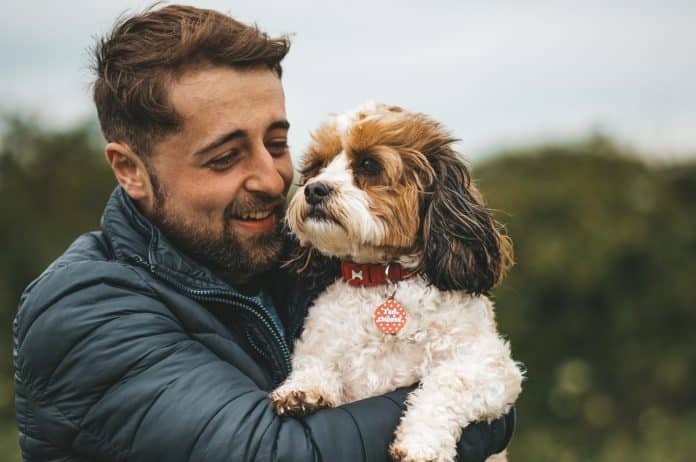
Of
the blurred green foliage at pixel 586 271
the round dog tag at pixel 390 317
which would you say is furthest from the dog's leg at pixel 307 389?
the blurred green foliage at pixel 586 271

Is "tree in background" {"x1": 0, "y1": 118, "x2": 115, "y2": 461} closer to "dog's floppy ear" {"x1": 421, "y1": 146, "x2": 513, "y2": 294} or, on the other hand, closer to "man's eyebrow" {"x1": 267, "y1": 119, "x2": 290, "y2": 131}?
"man's eyebrow" {"x1": 267, "y1": 119, "x2": 290, "y2": 131}

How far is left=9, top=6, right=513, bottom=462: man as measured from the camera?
7.41 ft

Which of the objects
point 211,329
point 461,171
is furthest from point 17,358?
point 461,171

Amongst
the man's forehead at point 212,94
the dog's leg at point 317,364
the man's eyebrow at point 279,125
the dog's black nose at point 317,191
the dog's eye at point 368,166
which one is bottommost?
the dog's leg at point 317,364

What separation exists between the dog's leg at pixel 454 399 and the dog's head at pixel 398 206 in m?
0.29

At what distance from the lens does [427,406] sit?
2.61 meters

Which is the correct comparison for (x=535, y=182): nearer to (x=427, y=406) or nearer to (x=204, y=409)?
(x=427, y=406)

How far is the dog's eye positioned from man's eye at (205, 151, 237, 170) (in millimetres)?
526

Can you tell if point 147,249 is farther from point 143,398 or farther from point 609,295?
point 609,295

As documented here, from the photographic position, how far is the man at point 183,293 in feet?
7.41

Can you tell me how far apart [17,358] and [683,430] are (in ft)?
19.0

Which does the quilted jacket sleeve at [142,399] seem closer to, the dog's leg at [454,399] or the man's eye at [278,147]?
the dog's leg at [454,399]

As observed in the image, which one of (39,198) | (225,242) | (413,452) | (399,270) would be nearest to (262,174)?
(225,242)

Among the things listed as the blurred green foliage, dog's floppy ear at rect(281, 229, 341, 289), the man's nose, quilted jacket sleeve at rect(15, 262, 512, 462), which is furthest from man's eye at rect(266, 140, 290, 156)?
the blurred green foliage
